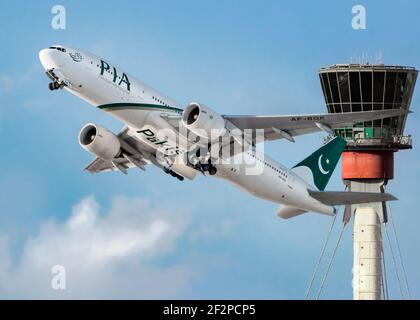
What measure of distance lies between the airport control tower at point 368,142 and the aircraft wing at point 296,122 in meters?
37.3

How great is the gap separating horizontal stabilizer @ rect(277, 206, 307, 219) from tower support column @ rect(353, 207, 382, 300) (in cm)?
Answer: 3130

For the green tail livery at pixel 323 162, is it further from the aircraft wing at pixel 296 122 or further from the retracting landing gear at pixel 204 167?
the retracting landing gear at pixel 204 167

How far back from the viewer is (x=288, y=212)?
275ft

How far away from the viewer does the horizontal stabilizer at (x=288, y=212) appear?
83.4 metres

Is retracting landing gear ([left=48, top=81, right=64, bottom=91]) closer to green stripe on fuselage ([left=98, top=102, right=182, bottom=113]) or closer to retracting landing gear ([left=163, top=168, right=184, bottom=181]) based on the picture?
green stripe on fuselage ([left=98, top=102, right=182, bottom=113])

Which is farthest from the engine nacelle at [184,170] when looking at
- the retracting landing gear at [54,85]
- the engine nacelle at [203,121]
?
the retracting landing gear at [54,85]

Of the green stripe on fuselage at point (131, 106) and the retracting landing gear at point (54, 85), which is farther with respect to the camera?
the green stripe on fuselage at point (131, 106)

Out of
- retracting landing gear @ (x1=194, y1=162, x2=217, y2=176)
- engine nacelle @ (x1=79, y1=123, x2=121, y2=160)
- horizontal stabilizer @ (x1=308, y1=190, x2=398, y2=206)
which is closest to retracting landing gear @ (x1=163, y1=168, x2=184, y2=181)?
engine nacelle @ (x1=79, y1=123, x2=121, y2=160)

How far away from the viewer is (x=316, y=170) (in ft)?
291

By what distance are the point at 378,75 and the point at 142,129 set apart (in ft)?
148
